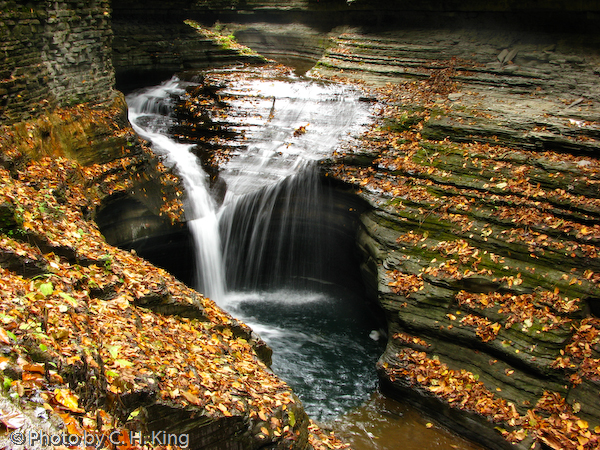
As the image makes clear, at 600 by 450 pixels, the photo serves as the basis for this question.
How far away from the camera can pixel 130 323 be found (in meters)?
4.74

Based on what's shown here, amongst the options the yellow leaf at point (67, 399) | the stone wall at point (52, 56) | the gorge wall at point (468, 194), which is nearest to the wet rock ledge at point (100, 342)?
the yellow leaf at point (67, 399)

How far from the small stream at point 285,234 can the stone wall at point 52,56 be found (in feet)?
7.12

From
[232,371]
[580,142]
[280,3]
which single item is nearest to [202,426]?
[232,371]

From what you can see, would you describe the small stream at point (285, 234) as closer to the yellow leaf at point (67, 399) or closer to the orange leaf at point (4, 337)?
the yellow leaf at point (67, 399)

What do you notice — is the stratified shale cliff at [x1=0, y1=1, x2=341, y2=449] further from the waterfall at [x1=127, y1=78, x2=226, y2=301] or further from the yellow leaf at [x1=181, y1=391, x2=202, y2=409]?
the waterfall at [x1=127, y1=78, x2=226, y2=301]

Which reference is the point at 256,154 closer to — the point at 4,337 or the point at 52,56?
the point at 52,56

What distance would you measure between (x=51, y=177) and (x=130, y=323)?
14.0 feet

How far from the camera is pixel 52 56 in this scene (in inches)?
346

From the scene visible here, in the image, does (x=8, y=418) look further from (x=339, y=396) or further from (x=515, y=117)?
(x=515, y=117)

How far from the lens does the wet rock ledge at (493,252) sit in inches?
273

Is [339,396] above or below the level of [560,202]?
below

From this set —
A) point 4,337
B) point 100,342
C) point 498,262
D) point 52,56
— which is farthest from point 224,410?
point 52,56

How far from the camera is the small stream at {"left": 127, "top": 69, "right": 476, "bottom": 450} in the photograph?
9.17 m

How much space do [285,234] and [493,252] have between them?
4.75 m
